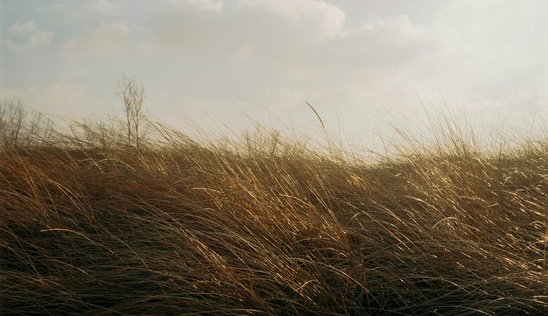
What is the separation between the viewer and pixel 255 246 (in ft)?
7.45

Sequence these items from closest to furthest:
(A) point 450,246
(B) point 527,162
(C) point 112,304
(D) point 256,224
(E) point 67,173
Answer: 1. (C) point 112,304
2. (A) point 450,246
3. (D) point 256,224
4. (E) point 67,173
5. (B) point 527,162

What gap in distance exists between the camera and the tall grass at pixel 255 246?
7.04 ft

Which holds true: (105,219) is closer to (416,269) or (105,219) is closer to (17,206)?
(17,206)

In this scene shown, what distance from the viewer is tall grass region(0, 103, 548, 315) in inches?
84.4

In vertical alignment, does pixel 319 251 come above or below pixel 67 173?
below

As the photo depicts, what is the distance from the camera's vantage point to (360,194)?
3504mm

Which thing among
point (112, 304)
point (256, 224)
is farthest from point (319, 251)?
point (112, 304)

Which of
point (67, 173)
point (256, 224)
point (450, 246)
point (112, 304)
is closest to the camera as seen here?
point (112, 304)

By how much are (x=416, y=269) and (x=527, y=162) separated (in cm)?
294

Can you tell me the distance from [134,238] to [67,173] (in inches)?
42.0

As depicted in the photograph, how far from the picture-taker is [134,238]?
2.67 m

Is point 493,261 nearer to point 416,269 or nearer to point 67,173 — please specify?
point 416,269

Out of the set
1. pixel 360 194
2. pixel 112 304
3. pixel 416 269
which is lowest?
pixel 112 304

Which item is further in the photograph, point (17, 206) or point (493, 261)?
point (17, 206)
